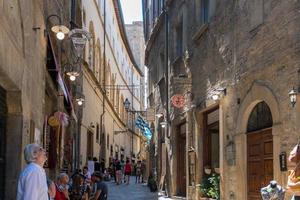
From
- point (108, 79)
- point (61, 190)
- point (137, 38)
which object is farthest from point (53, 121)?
point (137, 38)

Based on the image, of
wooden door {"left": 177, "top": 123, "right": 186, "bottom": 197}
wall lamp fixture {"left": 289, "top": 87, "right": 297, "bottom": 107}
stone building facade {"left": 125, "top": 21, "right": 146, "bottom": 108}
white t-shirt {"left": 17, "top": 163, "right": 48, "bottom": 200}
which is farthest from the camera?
stone building facade {"left": 125, "top": 21, "right": 146, "bottom": 108}

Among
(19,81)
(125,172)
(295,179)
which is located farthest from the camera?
(125,172)

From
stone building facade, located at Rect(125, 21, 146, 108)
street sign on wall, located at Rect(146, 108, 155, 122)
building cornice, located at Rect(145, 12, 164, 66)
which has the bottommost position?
street sign on wall, located at Rect(146, 108, 155, 122)

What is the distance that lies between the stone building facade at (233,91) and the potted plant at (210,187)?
1.48ft

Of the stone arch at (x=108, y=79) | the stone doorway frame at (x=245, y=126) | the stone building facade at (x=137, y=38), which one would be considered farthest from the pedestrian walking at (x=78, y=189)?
the stone building facade at (x=137, y=38)

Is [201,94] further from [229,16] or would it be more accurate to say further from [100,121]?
[100,121]

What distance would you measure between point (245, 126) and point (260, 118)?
67cm

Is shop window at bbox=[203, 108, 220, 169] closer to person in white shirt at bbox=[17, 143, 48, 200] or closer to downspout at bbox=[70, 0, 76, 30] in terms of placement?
downspout at bbox=[70, 0, 76, 30]

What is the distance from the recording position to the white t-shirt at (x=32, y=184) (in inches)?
234

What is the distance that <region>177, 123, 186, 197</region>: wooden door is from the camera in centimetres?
2098

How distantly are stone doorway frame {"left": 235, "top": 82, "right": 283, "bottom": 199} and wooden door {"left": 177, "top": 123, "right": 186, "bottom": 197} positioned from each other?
7733 mm

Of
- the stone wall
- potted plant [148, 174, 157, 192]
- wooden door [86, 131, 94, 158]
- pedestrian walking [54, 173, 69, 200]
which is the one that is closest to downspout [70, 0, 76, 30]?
wooden door [86, 131, 94, 158]

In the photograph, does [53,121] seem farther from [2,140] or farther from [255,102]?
[2,140]

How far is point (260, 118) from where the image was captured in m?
12.3
